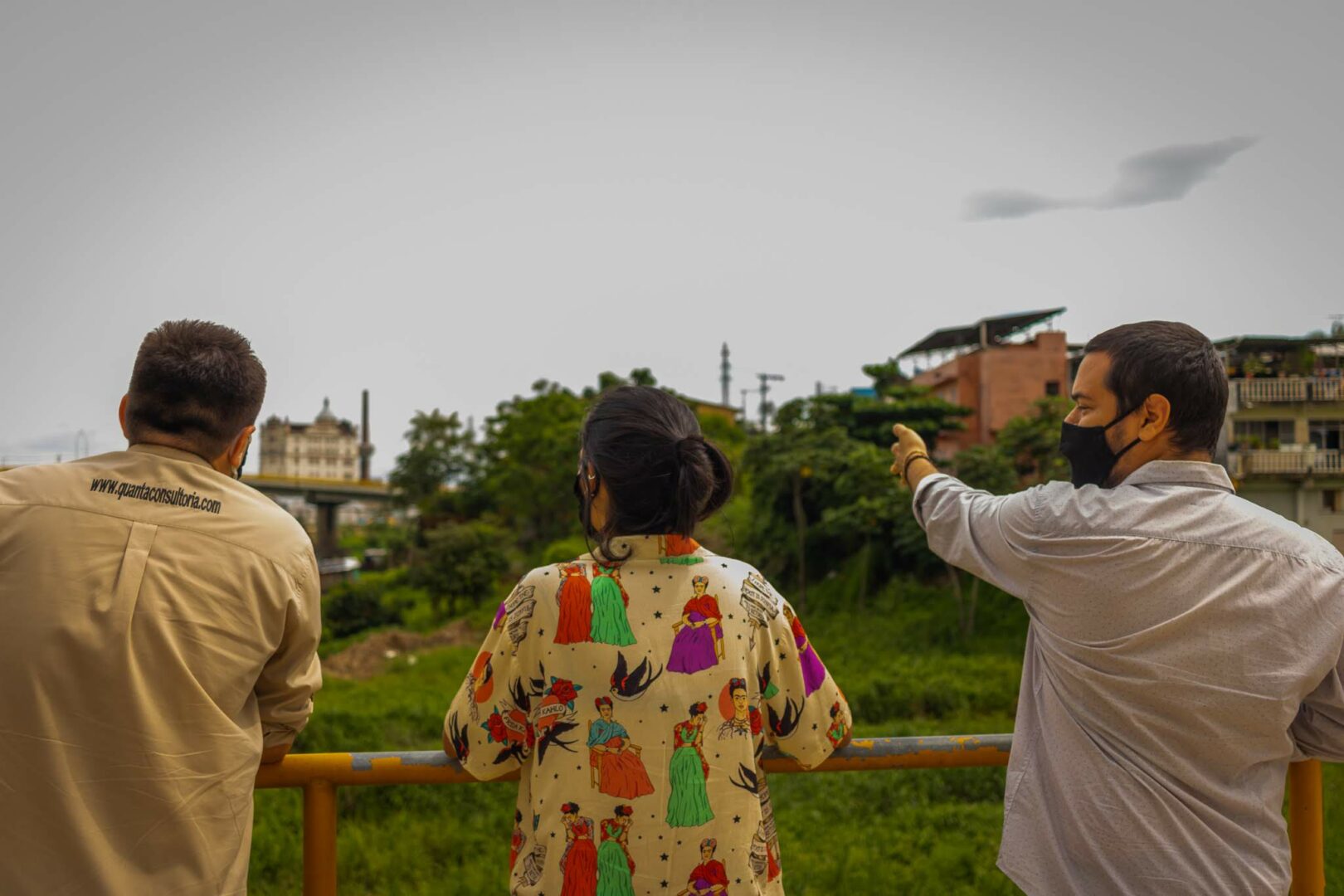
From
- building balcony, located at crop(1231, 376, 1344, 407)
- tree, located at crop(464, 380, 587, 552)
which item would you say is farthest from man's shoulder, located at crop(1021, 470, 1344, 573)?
tree, located at crop(464, 380, 587, 552)

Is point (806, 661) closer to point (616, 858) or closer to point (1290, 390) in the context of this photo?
point (616, 858)

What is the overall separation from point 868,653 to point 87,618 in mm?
12589

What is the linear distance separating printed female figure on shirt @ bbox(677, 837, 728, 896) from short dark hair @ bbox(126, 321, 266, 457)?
96 cm

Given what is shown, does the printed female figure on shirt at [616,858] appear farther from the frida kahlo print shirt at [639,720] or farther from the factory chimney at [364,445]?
the factory chimney at [364,445]

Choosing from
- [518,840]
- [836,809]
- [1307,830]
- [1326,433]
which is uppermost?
[1326,433]

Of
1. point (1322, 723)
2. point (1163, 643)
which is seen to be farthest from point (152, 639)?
point (1322, 723)

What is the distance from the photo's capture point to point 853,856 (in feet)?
19.9

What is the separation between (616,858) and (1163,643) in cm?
85

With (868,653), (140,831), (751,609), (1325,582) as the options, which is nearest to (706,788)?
(751,609)

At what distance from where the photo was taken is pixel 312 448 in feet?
205

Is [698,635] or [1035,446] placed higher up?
[1035,446]

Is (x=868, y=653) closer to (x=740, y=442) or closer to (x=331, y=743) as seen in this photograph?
(x=331, y=743)

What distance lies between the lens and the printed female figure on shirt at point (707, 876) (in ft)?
4.39

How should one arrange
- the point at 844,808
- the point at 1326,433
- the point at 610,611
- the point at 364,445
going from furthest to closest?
the point at 364,445, the point at 1326,433, the point at 844,808, the point at 610,611
